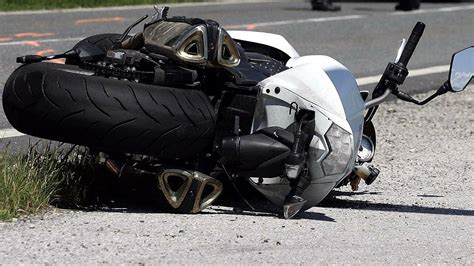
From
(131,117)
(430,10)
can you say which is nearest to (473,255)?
(131,117)

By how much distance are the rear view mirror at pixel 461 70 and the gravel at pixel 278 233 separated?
657 mm

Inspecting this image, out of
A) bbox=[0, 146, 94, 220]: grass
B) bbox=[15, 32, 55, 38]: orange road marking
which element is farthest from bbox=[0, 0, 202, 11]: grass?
bbox=[0, 146, 94, 220]: grass

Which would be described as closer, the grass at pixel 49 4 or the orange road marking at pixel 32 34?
the orange road marking at pixel 32 34

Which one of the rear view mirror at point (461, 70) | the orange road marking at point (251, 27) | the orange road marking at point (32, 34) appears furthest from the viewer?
the orange road marking at point (251, 27)

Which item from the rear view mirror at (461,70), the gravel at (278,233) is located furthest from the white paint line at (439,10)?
the rear view mirror at (461,70)

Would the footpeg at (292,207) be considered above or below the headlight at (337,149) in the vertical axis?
below

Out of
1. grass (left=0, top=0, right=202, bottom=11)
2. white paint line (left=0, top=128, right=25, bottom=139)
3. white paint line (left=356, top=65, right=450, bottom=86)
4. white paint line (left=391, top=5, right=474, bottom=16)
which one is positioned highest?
white paint line (left=0, top=128, right=25, bottom=139)

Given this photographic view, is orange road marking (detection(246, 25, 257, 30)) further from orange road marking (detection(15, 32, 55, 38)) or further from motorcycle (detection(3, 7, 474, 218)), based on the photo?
motorcycle (detection(3, 7, 474, 218))

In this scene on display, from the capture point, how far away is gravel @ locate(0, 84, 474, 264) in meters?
4.82

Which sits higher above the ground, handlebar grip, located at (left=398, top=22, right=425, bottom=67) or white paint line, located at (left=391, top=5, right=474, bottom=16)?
handlebar grip, located at (left=398, top=22, right=425, bottom=67)

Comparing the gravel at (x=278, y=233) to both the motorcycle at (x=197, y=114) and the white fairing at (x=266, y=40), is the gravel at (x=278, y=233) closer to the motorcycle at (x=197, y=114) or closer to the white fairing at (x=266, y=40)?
the motorcycle at (x=197, y=114)

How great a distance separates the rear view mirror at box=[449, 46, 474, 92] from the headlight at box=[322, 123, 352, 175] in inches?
26.5

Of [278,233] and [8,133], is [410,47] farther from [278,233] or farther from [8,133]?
[8,133]

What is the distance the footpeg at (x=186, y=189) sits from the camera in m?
5.54
